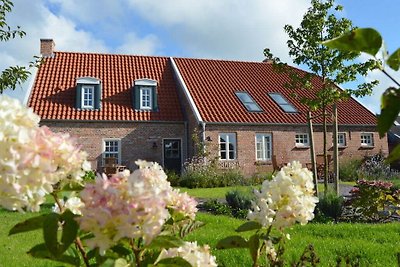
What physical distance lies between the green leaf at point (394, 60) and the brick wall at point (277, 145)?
805 inches

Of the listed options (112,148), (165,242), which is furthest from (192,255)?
(112,148)

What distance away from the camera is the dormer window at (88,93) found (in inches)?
888

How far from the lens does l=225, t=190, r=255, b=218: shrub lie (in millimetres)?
10689

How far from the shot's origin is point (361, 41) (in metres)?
1.31

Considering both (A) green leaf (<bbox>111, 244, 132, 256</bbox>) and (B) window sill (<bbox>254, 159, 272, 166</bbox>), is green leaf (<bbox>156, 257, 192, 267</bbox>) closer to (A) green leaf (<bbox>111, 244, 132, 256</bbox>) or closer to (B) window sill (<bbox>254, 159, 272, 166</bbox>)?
(A) green leaf (<bbox>111, 244, 132, 256</bbox>)

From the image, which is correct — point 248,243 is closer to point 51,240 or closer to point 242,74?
point 51,240

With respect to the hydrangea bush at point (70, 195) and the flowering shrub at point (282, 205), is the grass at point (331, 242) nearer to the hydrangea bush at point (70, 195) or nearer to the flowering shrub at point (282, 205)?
the flowering shrub at point (282, 205)

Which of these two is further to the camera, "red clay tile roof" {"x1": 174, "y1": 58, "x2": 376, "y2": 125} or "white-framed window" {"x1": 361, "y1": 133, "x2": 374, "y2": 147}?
"white-framed window" {"x1": 361, "y1": 133, "x2": 374, "y2": 147}

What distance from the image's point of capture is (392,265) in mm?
5387

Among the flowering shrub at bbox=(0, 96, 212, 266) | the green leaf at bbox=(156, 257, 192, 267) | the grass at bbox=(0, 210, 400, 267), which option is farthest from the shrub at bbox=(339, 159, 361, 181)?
the flowering shrub at bbox=(0, 96, 212, 266)

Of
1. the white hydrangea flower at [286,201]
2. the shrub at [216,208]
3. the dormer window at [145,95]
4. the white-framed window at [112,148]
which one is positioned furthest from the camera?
the dormer window at [145,95]

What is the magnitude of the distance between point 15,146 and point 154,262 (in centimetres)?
82

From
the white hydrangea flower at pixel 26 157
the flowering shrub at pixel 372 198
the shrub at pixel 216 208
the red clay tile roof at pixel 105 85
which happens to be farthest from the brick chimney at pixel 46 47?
the white hydrangea flower at pixel 26 157

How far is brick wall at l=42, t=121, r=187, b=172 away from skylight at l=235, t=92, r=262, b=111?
13.0 feet
